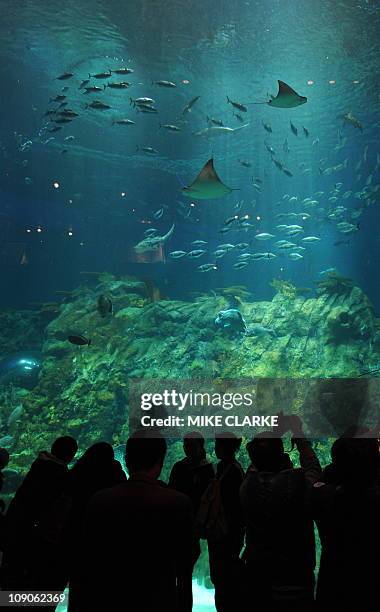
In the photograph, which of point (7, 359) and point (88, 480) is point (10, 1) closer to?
point (7, 359)

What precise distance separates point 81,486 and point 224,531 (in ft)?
3.20

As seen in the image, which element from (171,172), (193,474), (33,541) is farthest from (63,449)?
(171,172)

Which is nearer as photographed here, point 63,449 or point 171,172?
point 63,449

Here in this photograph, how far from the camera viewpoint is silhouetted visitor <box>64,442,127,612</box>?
8.44ft

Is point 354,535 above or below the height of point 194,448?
below

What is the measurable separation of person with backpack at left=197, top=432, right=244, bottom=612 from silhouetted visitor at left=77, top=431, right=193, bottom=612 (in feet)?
2.50

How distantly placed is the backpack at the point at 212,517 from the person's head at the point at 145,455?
2.75 ft

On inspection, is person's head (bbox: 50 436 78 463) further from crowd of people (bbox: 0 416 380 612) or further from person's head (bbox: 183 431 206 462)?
person's head (bbox: 183 431 206 462)

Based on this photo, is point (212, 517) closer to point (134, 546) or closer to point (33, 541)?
point (134, 546)

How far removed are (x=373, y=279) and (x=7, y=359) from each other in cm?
2102

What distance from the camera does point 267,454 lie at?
2588 millimetres

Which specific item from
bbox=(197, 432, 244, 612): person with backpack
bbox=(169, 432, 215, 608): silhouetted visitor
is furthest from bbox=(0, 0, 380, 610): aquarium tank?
bbox=(169, 432, 215, 608): silhouetted visitor

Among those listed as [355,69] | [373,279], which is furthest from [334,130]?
[373,279]

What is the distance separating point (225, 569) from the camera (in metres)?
2.77
